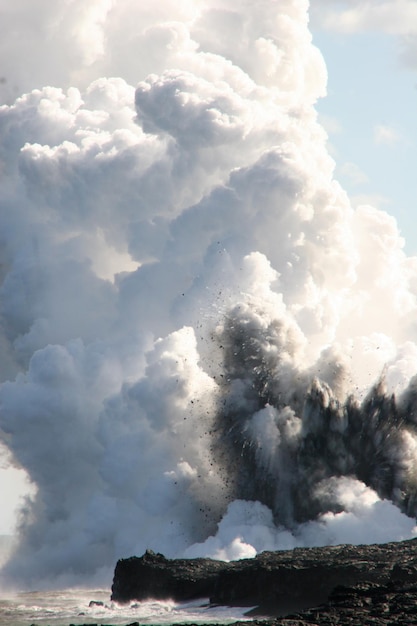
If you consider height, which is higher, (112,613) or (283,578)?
(283,578)

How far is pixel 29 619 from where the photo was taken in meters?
154

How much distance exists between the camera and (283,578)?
15138 cm

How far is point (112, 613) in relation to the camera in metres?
158

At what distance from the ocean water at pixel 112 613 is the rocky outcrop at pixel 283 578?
8.57 ft

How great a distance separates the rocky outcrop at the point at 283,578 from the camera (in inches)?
5512

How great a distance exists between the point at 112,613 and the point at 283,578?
1008 inches

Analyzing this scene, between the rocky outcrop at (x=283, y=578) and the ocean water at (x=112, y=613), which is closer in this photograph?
the rocky outcrop at (x=283, y=578)

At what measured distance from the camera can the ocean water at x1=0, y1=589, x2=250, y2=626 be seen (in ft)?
478

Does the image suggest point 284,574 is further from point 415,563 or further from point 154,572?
point 154,572

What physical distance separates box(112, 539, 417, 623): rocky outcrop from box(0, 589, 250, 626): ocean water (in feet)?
8.57

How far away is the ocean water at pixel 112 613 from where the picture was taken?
145750 millimetres

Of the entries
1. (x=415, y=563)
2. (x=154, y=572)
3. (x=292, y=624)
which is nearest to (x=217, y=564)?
(x=154, y=572)

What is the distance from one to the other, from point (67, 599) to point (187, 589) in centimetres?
3597

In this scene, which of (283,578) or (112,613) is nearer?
(283,578)
